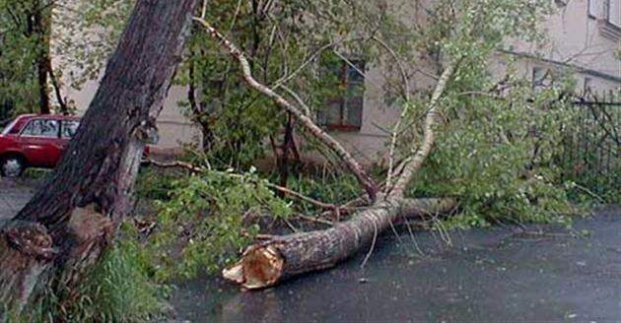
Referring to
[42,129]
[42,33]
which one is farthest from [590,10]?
[42,129]

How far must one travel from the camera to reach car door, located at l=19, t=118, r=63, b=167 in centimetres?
1892

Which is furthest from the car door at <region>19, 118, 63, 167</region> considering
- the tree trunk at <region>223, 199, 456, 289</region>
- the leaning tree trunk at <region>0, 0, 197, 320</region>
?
the leaning tree trunk at <region>0, 0, 197, 320</region>

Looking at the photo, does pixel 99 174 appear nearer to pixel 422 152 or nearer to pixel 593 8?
pixel 422 152

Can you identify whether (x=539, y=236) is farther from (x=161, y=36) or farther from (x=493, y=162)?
(x=161, y=36)

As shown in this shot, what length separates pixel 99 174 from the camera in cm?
612

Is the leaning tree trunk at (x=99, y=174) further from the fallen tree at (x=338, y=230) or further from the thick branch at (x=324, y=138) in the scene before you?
the thick branch at (x=324, y=138)

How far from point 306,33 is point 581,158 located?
19.5ft

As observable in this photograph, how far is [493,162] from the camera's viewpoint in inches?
461

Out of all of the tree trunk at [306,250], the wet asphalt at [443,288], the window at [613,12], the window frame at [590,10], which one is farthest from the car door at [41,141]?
the window at [613,12]

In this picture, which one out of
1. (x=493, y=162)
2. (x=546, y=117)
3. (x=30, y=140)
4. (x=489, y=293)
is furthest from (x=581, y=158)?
(x=30, y=140)

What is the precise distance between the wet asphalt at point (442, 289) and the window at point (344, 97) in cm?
470

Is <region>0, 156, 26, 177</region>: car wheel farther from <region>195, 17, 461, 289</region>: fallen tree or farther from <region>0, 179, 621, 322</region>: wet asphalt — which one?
<region>0, 179, 621, 322</region>: wet asphalt

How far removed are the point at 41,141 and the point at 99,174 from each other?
530 inches

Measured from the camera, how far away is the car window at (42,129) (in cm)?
1898
